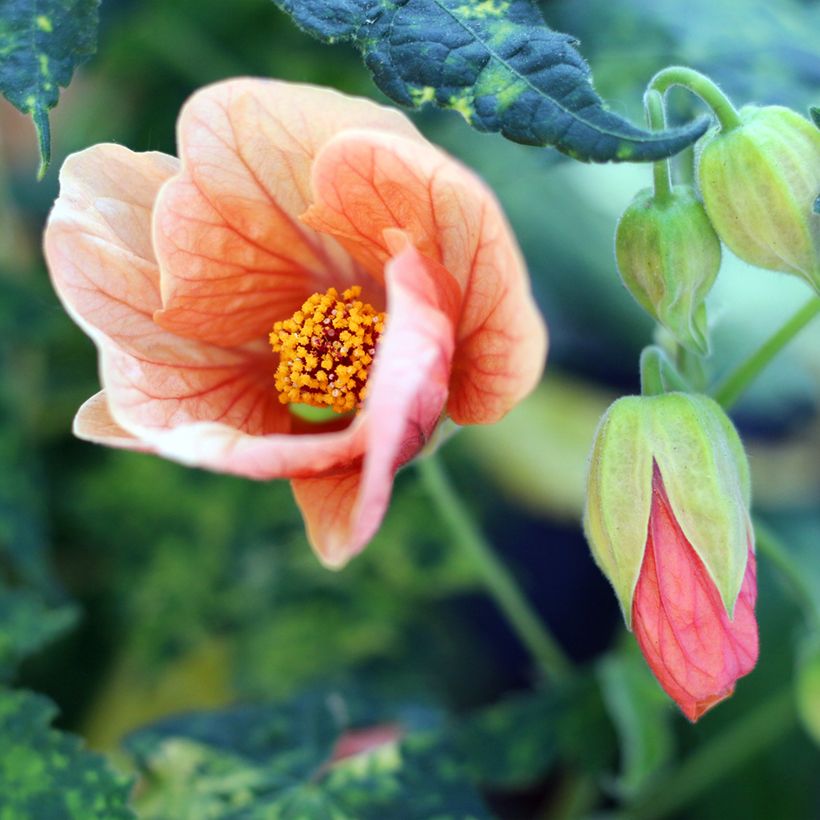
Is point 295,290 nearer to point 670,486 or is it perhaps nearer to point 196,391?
point 196,391

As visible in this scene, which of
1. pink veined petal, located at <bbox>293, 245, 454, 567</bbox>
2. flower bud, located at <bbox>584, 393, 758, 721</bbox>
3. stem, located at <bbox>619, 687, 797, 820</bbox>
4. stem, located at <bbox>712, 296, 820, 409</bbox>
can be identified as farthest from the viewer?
stem, located at <bbox>619, 687, 797, 820</bbox>

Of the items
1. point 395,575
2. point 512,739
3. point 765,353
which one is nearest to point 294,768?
point 512,739

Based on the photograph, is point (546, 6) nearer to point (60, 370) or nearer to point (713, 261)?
point (713, 261)

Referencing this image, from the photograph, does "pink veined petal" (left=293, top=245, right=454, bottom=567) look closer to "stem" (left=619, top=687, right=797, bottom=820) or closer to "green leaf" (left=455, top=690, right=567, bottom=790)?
"green leaf" (left=455, top=690, right=567, bottom=790)

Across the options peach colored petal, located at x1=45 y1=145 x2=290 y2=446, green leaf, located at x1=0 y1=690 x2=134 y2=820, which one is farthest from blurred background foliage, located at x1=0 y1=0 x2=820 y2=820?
peach colored petal, located at x1=45 y1=145 x2=290 y2=446

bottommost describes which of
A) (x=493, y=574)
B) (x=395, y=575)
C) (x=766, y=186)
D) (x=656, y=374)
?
(x=395, y=575)

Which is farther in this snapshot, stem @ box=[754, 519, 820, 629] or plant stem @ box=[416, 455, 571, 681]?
plant stem @ box=[416, 455, 571, 681]

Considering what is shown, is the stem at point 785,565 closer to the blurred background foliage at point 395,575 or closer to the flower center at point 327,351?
the blurred background foliage at point 395,575
